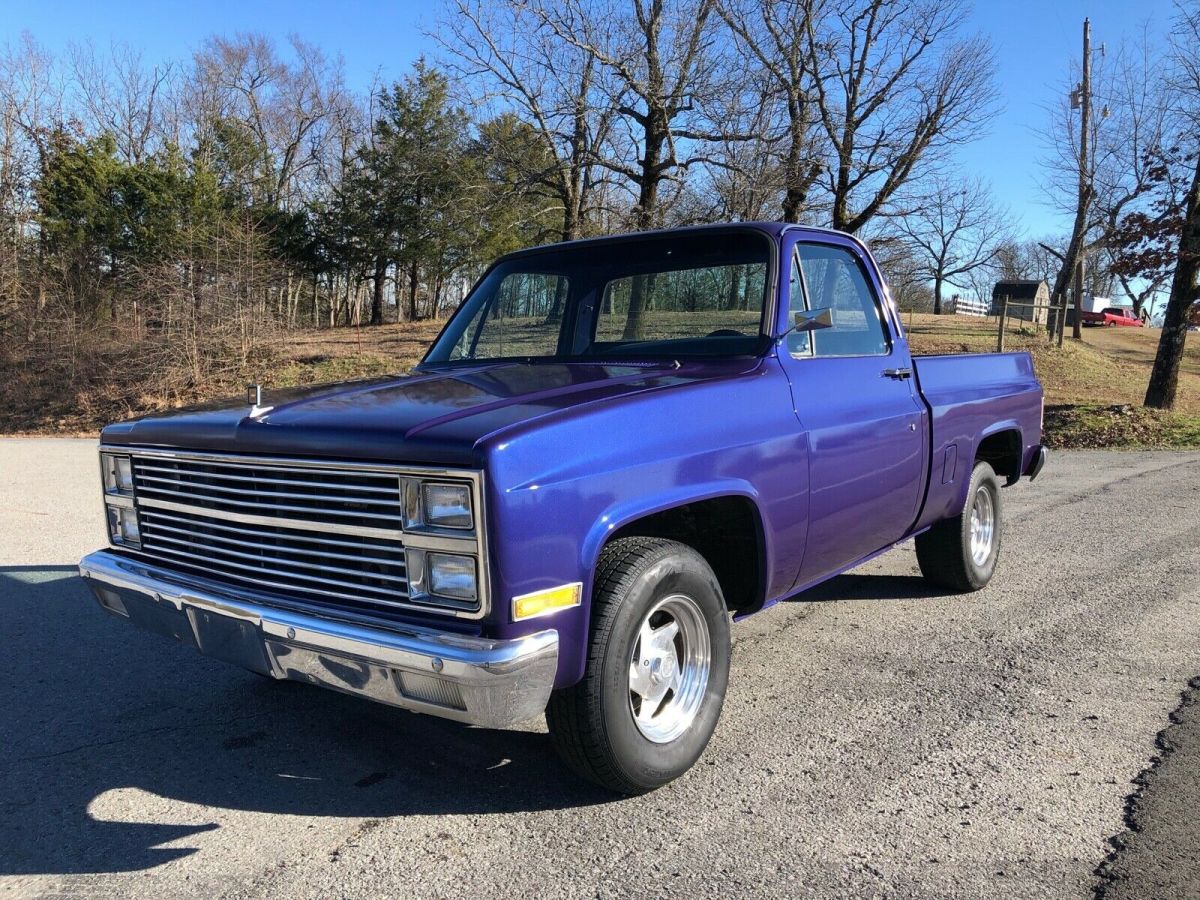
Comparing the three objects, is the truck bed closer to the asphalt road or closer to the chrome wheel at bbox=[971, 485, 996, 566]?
the chrome wheel at bbox=[971, 485, 996, 566]

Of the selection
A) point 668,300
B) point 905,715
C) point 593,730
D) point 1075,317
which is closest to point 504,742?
point 593,730

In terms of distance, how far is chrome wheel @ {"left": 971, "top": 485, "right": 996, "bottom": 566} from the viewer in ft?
17.9

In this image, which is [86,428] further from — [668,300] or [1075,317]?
[1075,317]

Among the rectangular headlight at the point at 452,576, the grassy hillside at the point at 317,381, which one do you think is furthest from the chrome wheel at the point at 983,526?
the grassy hillside at the point at 317,381

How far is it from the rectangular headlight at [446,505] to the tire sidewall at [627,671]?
59 cm

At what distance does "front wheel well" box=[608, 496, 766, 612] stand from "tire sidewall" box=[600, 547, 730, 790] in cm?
25

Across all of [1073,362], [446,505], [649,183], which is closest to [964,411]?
[446,505]

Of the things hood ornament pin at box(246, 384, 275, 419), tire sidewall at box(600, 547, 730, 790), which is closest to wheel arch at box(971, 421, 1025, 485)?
tire sidewall at box(600, 547, 730, 790)

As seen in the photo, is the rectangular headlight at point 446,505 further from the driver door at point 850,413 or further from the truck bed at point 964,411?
the truck bed at point 964,411

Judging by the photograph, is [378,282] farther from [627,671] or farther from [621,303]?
[627,671]

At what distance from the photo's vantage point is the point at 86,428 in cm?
1862

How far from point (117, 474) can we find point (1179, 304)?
1677 cm

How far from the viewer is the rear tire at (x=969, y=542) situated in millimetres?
5133

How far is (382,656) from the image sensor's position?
2.48 m
